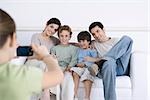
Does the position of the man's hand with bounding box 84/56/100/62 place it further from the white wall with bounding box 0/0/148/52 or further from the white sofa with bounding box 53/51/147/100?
the white wall with bounding box 0/0/148/52

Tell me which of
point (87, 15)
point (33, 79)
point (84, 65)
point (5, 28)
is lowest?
point (84, 65)

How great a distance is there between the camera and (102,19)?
4.16m

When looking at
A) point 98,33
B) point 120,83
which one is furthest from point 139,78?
point 98,33

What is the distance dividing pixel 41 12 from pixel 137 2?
3.91ft

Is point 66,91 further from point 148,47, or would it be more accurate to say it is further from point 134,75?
point 148,47

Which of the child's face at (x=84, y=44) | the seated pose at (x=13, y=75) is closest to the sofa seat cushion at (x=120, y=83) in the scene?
the child's face at (x=84, y=44)

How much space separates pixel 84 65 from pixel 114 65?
336mm

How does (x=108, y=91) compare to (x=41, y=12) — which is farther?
(x=41, y=12)

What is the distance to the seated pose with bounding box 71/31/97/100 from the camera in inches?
128

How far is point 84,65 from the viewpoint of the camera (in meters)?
3.42

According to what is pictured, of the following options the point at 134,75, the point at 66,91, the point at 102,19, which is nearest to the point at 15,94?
the point at 66,91

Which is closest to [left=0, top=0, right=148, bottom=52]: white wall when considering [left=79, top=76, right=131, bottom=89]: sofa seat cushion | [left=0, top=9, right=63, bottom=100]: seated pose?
[left=79, top=76, right=131, bottom=89]: sofa seat cushion

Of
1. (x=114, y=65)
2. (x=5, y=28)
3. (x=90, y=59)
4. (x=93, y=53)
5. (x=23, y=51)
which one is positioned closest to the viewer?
(x=5, y=28)

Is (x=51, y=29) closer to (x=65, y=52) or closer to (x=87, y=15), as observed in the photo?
(x=65, y=52)
